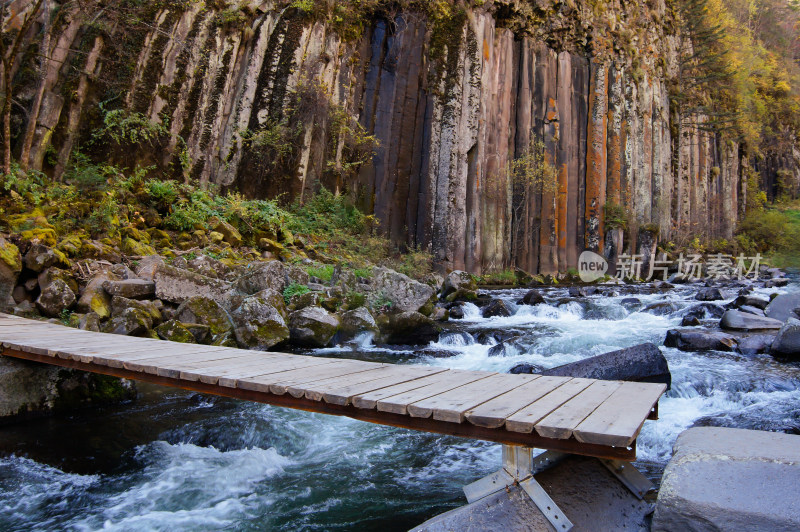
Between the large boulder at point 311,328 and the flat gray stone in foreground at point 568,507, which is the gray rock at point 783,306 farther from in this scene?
the flat gray stone in foreground at point 568,507

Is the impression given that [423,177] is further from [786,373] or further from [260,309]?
[786,373]

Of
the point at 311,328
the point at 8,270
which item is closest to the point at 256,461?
the point at 311,328

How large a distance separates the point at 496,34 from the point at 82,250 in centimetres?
1602

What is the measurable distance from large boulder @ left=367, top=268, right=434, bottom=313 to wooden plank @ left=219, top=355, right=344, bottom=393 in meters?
5.96

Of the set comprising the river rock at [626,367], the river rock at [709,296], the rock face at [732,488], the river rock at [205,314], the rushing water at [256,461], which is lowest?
the rushing water at [256,461]

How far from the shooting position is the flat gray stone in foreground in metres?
2.57

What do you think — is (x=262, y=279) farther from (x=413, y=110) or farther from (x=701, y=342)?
(x=413, y=110)

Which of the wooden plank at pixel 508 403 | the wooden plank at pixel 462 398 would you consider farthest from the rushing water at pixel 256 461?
the wooden plank at pixel 508 403

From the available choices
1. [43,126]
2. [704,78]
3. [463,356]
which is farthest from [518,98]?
[704,78]

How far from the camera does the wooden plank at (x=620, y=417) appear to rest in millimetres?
2312

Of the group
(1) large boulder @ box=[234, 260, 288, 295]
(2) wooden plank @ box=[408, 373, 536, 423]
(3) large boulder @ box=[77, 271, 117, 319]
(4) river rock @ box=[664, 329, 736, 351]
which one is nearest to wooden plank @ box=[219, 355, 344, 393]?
(2) wooden plank @ box=[408, 373, 536, 423]

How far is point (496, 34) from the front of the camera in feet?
61.3

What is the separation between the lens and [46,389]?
5.16 meters

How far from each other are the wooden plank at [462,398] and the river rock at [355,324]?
5.35 meters
